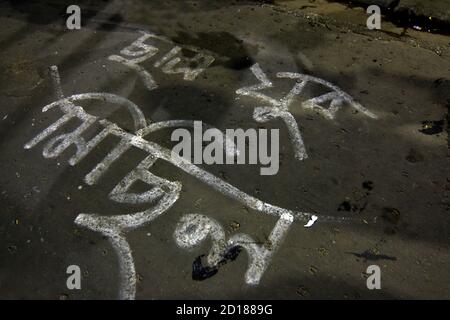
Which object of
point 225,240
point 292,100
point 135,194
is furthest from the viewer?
point 292,100

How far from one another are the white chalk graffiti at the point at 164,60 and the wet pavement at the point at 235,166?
2 cm

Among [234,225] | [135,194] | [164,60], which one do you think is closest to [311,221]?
[234,225]

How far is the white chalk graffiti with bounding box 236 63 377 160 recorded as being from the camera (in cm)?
390

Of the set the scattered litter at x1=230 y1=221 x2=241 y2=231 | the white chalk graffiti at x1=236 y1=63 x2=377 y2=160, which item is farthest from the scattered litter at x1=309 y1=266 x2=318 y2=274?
the white chalk graffiti at x1=236 y1=63 x2=377 y2=160

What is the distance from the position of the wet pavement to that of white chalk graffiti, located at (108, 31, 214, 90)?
2 centimetres

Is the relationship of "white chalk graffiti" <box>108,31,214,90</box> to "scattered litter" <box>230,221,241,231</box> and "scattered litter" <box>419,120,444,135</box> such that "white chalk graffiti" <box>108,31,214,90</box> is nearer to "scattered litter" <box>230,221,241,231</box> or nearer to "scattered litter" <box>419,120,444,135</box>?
"scattered litter" <box>230,221,241,231</box>

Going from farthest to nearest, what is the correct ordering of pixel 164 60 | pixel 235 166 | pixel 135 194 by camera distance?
pixel 164 60
pixel 235 166
pixel 135 194

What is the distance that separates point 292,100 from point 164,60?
164cm

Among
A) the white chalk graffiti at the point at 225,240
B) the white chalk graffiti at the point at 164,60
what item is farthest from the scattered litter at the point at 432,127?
the white chalk graffiti at the point at 164,60

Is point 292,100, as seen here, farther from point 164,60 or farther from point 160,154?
point 164,60

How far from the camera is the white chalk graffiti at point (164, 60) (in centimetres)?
456

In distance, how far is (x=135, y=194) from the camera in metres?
3.40
